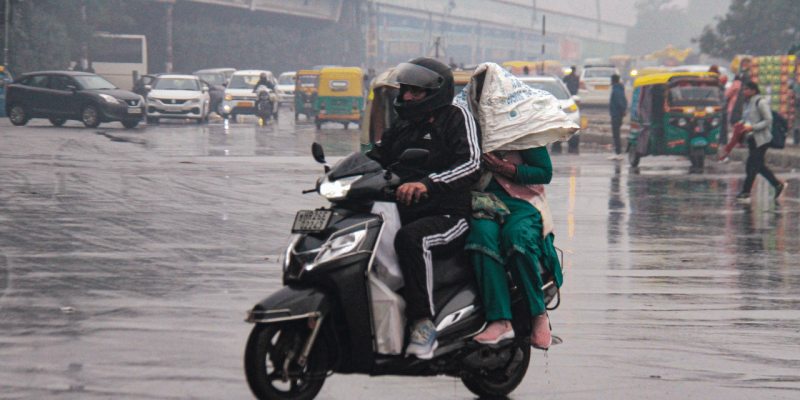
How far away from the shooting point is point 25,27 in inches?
1585

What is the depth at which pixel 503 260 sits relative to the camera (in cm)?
478

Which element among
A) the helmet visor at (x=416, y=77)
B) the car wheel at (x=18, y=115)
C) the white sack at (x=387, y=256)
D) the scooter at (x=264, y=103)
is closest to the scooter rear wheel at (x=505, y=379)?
the white sack at (x=387, y=256)

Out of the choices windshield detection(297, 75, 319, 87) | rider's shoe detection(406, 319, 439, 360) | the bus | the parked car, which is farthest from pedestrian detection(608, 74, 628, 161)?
the bus

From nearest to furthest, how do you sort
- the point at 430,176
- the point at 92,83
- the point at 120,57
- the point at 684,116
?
the point at 430,176, the point at 684,116, the point at 92,83, the point at 120,57

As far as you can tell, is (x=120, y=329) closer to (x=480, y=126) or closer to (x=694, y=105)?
(x=480, y=126)

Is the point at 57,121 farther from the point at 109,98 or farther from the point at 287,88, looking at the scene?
the point at 287,88

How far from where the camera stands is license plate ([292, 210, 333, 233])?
4.36 metres

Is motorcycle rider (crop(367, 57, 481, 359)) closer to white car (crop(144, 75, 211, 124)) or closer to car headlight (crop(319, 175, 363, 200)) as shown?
car headlight (crop(319, 175, 363, 200))

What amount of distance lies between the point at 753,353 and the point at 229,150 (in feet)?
60.3

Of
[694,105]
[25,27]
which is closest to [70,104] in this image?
[25,27]

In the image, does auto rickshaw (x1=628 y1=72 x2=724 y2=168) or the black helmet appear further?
auto rickshaw (x1=628 y1=72 x2=724 y2=168)

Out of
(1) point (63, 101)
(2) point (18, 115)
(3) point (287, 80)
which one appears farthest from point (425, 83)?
(3) point (287, 80)

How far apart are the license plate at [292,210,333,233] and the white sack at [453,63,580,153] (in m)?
1.01

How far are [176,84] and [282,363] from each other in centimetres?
3208
